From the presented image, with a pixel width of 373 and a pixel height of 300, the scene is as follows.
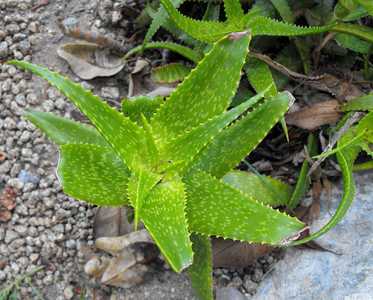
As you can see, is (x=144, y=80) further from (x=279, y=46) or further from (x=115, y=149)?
(x=115, y=149)

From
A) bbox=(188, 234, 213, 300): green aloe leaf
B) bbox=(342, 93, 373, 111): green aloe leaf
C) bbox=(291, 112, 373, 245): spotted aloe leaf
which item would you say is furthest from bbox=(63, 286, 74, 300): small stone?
bbox=(342, 93, 373, 111): green aloe leaf

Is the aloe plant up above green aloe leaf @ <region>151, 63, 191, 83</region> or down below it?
above

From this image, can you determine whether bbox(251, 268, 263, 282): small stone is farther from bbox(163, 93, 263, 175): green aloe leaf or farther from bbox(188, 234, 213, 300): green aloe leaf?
bbox(163, 93, 263, 175): green aloe leaf

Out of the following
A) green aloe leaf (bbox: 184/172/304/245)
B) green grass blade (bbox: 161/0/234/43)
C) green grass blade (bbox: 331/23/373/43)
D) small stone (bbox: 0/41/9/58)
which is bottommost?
small stone (bbox: 0/41/9/58)

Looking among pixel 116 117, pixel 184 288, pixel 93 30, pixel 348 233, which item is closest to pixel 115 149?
pixel 116 117

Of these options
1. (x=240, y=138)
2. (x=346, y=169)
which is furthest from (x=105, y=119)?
(x=346, y=169)

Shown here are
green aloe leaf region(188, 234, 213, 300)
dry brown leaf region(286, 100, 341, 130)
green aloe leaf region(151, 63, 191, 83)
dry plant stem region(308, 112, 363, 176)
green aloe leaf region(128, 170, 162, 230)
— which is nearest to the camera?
green aloe leaf region(128, 170, 162, 230)

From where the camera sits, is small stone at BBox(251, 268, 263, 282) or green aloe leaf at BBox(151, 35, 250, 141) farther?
small stone at BBox(251, 268, 263, 282)
